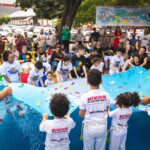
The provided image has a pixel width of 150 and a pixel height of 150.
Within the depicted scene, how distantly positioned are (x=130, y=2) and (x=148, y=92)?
1229 centimetres

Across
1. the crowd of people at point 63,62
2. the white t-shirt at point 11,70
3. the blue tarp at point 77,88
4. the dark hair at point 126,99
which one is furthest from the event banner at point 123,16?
the dark hair at point 126,99

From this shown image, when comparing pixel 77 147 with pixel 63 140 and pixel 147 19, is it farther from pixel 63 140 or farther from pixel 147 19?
pixel 147 19

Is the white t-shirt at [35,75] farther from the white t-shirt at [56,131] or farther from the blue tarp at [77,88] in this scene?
the white t-shirt at [56,131]

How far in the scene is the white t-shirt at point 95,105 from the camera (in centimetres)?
427

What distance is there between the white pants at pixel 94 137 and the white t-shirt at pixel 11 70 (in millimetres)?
3060

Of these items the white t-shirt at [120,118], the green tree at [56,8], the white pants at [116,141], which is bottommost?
the white pants at [116,141]

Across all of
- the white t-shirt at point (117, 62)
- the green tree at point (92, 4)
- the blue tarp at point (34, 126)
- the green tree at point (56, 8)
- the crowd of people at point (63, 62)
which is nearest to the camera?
the blue tarp at point (34, 126)

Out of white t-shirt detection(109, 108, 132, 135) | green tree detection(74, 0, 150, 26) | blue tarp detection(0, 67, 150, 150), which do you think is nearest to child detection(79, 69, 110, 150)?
white t-shirt detection(109, 108, 132, 135)

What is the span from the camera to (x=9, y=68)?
698 cm

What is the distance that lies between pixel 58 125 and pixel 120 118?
1.05 metres

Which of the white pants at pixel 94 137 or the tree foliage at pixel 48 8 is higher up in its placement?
the tree foliage at pixel 48 8

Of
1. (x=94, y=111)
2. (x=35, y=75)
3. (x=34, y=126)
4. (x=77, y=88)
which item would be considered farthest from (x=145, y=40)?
(x=94, y=111)

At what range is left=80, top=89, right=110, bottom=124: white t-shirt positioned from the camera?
427 centimetres

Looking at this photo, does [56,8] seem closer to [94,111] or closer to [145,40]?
[145,40]
